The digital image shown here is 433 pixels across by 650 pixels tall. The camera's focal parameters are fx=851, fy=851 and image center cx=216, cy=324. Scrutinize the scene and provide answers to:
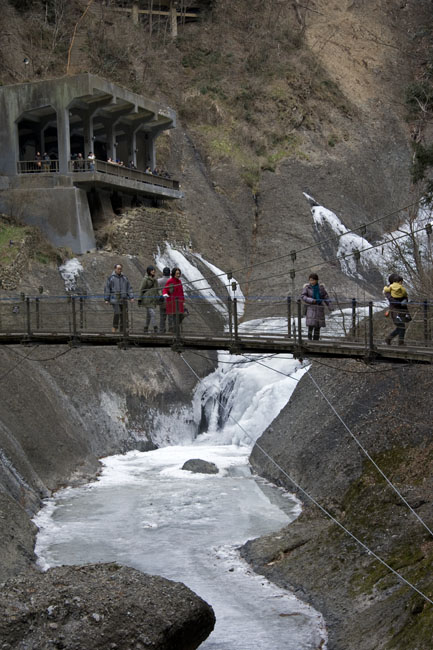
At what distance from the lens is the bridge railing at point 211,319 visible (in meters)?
15.6

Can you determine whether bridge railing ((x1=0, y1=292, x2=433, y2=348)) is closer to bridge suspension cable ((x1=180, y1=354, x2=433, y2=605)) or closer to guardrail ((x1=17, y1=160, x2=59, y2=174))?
bridge suspension cable ((x1=180, y1=354, x2=433, y2=605))

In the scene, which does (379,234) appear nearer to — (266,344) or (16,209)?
(16,209)

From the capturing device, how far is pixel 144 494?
2088 cm

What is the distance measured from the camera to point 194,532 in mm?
17562

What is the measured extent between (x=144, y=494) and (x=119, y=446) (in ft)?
16.6

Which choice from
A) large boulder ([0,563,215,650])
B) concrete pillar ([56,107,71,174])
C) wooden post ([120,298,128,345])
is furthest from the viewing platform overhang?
large boulder ([0,563,215,650])

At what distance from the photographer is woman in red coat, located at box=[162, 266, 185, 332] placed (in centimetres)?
1695

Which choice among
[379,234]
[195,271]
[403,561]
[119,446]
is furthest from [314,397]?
[379,234]

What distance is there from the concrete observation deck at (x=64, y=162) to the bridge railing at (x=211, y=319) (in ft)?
15.0

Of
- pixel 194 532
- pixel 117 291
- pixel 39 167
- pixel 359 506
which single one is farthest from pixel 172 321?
pixel 39 167

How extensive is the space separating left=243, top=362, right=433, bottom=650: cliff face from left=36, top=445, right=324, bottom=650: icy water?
555mm

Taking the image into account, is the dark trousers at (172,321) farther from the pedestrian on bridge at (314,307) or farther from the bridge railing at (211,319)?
the pedestrian on bridge at (314,307)

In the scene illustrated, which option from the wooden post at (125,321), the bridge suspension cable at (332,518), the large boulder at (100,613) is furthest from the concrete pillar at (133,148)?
the large boulder at (100,613)

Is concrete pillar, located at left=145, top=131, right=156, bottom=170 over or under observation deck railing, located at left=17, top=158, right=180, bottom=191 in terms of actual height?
over
